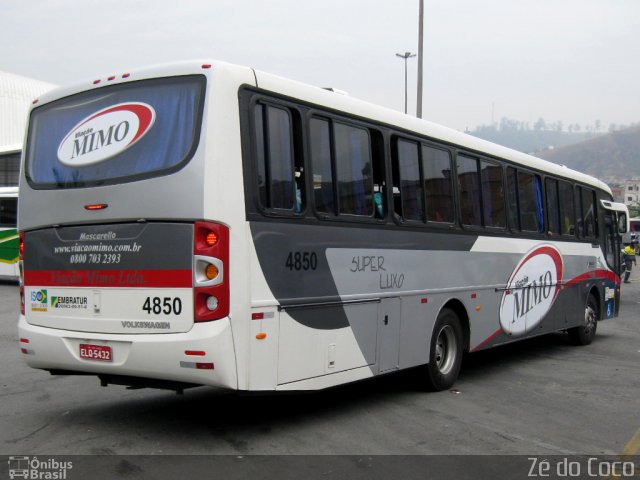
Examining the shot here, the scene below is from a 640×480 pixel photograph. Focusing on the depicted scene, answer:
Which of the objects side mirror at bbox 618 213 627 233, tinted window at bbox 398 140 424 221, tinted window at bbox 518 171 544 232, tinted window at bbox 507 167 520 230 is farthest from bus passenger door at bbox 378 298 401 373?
side mirror at bbox 618 213 627 233

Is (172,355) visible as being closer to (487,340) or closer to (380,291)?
(380,291)

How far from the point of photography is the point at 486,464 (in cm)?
614

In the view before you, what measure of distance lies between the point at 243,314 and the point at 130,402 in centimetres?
258

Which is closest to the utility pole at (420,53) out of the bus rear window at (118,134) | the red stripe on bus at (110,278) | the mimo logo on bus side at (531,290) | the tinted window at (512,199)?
the mimo logo on bus side at (531,290)

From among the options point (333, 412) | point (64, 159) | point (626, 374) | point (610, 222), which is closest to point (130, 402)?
point (333, 412)

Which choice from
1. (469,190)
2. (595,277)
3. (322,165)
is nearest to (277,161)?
(322,165)

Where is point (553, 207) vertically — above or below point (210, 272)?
above

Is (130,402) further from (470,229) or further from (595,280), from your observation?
(595,280)

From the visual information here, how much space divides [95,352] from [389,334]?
2.97 meters

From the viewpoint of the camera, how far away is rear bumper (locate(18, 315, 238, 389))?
600 cm

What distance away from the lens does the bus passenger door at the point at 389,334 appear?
7871 millimetres

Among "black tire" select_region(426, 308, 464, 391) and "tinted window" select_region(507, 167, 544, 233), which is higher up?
"tinted window" select_region(507, 167, 544, 233)

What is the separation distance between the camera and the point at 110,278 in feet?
21.3

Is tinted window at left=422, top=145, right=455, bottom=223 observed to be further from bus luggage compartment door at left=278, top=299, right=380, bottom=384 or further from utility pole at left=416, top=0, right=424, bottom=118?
utility pole at left=416, top=0, right=424, bottom=118
